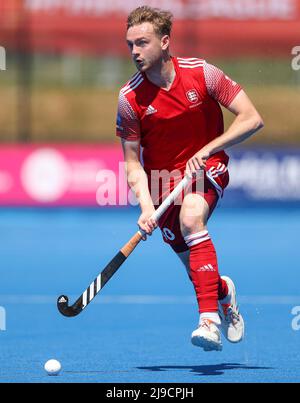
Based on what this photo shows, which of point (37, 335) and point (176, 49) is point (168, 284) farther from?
point (176, 49)

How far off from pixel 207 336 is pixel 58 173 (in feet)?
30.0

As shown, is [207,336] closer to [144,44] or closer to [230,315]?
[230,315]

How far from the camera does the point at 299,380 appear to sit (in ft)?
18.0

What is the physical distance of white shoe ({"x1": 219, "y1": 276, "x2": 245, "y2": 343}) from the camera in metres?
Result: 6.34

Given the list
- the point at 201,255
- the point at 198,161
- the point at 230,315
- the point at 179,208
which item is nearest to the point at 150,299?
the point at 230,315

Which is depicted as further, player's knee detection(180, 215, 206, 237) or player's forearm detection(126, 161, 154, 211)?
player's forearm detection(126, 161, 154, 211)

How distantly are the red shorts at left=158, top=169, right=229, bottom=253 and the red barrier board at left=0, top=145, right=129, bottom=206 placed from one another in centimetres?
816

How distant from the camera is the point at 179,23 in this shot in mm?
16953

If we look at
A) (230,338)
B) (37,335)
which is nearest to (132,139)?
(230,338)

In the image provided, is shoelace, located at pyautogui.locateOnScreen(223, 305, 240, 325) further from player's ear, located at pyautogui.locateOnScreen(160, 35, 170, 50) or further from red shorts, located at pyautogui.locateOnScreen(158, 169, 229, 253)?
player's ear, located at pyautogui.locateOnScreen(160, 35, 170, 50)

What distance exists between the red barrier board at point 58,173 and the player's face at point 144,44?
852 centimetres

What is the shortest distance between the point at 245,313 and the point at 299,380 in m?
2.67

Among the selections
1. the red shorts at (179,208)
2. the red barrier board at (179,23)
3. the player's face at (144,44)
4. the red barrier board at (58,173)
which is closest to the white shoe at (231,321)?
the red shorts at (179,208)

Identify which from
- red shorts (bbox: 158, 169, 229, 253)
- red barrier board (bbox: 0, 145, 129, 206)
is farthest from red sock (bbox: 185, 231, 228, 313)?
red barrier board (bbox: 0, 145, 129, 206)
